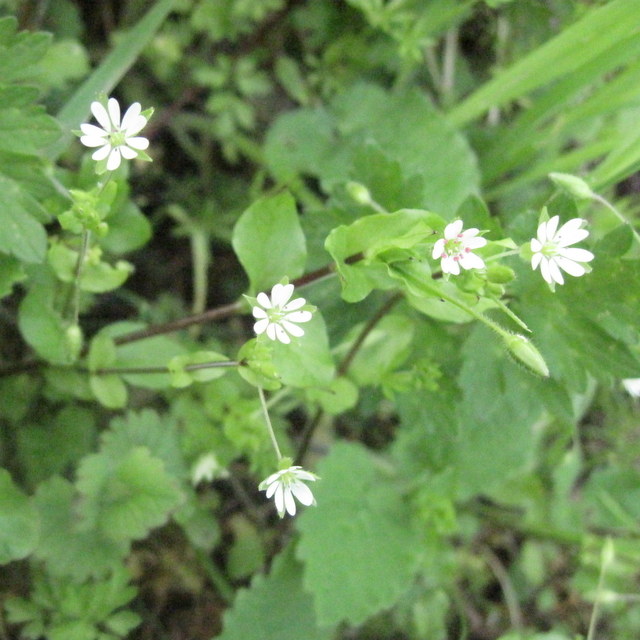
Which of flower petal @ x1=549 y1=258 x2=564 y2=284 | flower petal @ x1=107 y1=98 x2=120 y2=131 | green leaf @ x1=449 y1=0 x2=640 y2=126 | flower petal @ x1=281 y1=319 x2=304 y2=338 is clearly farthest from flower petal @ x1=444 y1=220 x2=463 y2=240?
green leaf @ x1=449 y1=0 x2=640 y2=126

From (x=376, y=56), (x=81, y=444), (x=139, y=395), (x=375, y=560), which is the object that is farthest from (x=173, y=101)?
(x=375, y=560)

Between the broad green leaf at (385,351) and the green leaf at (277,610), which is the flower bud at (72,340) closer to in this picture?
the broad green leaf at (385,351)

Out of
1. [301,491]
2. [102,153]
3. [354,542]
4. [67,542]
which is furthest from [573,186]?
[67,542]

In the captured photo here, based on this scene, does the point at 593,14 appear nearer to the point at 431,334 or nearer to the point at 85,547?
the point at 431,334

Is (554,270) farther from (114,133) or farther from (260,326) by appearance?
(114,133)

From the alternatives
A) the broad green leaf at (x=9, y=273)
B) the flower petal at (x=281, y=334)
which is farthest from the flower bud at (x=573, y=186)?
the broad green leaf at (x=9, y=273)

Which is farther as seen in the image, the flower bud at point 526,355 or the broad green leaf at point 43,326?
the broad green leaf at point 43,326

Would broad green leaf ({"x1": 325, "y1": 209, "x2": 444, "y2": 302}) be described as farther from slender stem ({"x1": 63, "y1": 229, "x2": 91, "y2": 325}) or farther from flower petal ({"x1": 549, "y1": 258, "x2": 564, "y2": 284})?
→ slender stem ({"x1": 63, "y1": 229, "x2": 91, "y2": 325})
